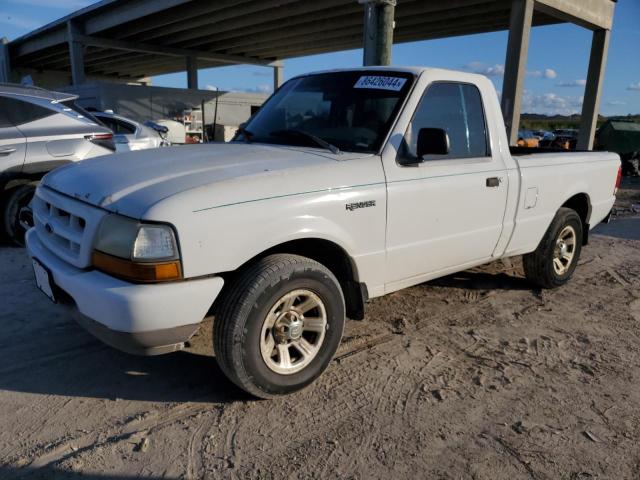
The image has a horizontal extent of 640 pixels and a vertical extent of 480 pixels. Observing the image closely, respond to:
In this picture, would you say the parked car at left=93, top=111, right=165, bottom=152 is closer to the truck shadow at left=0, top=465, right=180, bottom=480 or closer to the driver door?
the driver door

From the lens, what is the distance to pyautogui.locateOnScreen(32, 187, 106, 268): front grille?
265 cm

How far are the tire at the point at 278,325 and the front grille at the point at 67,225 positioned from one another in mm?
764

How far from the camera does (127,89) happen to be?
25203 mm

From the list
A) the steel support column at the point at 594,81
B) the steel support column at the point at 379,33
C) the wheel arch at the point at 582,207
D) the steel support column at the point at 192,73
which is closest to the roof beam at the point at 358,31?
the steel support column at the point at 192,73

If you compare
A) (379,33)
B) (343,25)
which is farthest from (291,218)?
(343,25)

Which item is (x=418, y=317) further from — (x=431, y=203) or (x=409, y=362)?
(x=431, y=203)

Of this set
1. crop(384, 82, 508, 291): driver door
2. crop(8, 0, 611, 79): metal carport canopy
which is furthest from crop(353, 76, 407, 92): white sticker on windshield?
crop(8, 0, 611, 79): metal carport canopy

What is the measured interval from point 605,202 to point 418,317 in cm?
273

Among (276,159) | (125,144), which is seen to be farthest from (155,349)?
(125,144)

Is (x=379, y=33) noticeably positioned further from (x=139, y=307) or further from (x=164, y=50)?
(x=164, y=50)

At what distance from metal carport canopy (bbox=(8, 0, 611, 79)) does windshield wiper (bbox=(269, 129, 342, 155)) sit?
15.2 meters

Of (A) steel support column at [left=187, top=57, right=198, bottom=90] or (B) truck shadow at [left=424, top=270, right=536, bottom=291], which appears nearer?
(B) truck shadow at [left=424, top=270, right=536, bottom=291]

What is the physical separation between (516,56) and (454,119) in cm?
1320

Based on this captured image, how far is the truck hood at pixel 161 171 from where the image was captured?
2605mm
